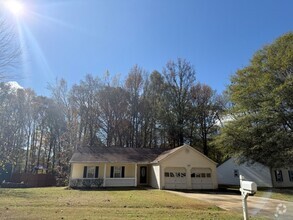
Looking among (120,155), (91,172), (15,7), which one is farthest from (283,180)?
(15,7)

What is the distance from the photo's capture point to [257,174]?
92.2 feet

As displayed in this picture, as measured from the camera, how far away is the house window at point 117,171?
1010 inches

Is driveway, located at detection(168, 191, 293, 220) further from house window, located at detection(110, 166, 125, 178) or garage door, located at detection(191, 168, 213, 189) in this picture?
house window, located at detection(110, 166, 125, 178)

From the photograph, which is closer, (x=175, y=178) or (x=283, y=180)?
(x=175, y=178)

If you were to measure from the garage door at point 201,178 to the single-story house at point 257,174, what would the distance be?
3.83m

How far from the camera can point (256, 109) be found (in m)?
24.5

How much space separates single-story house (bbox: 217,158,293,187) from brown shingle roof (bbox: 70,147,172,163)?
9.43m

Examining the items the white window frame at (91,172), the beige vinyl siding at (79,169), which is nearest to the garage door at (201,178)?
the beige vinyl siding at (79,169)

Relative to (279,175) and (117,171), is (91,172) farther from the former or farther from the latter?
(279,175)

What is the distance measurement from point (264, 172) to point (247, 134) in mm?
7281

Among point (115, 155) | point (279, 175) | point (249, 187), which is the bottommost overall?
point (249, 187)

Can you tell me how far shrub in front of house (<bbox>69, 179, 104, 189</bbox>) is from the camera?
2311 centimetres

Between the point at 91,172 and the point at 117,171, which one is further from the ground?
the point at 117,171

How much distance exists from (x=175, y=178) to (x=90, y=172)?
358 inches
